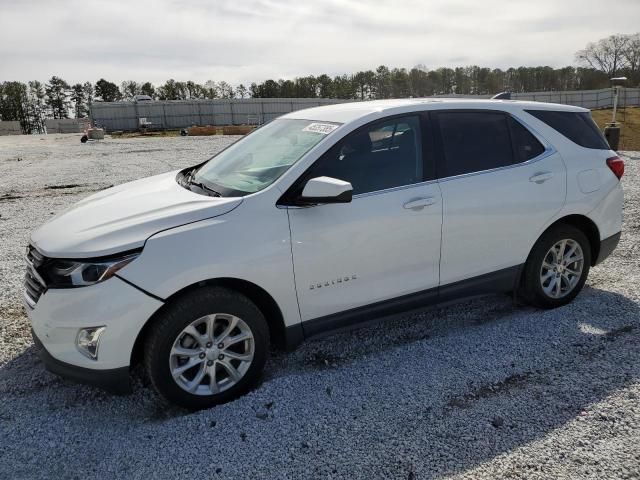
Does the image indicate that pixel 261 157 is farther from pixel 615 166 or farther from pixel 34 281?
pixel 615 166

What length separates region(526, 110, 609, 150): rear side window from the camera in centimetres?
431

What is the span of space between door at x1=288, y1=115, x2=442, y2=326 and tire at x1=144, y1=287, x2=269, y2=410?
1.33 feet

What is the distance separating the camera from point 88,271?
2.79 m

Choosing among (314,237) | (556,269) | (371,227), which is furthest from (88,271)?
(556,269)

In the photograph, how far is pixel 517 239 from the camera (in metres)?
4.02

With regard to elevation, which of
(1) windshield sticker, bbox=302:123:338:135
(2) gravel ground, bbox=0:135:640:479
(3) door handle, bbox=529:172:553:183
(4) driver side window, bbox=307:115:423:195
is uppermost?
(1) windshield sticker, bbox=302:123:338:135

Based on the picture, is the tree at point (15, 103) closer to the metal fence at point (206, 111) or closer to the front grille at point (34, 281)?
the metal fence at point (206, 111)

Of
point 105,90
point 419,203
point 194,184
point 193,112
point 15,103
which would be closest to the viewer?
point 419,203

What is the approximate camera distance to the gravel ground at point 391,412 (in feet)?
8.70

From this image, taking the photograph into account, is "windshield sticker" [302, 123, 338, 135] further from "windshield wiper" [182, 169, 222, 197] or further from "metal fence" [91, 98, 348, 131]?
"metal fence" [91, 98, 348, 131]

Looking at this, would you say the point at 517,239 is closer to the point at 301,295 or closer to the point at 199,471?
the point at 301,295

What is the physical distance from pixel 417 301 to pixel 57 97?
115 meters

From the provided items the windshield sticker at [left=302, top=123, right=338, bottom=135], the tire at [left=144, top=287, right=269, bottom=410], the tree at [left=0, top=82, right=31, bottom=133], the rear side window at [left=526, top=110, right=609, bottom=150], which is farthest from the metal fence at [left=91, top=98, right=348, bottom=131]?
the tire at [left=144, top=287, right=269, bottom=410]

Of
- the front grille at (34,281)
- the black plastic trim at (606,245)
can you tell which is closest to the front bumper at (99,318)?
the front grille at (34,281)
